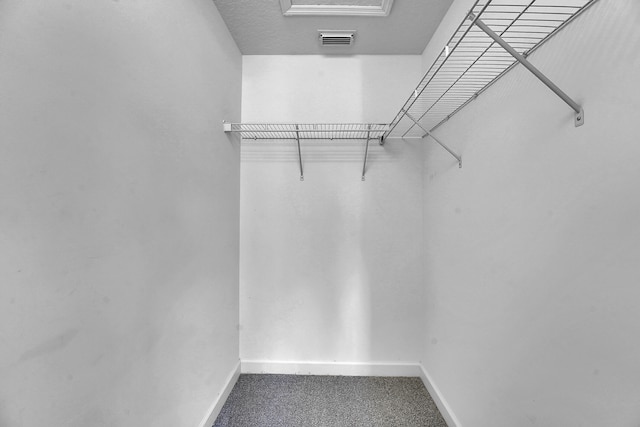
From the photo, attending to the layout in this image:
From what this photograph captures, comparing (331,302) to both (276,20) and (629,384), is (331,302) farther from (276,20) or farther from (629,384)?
(276,20)

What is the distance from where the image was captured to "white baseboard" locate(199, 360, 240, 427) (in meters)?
1.39

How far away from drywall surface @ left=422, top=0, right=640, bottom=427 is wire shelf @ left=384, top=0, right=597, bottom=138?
0.07 meters

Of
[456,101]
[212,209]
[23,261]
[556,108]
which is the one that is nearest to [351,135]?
[456,101]

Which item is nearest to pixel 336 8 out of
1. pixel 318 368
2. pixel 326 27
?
pixel 326 27

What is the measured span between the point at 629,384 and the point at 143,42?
1.73 metres

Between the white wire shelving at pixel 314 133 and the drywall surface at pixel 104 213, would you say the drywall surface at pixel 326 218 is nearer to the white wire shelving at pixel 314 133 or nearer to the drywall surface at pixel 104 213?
the white wire shelving at pixel 314 133

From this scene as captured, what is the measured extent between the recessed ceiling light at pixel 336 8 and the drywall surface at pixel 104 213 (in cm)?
50

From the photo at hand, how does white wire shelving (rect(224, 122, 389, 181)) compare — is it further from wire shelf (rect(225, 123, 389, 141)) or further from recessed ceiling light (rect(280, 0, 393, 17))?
recessed ceiling light (rect(280, 0, 393, 17))

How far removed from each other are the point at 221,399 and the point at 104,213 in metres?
1.38

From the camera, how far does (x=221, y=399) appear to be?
1554 mm

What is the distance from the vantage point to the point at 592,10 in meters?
0.68

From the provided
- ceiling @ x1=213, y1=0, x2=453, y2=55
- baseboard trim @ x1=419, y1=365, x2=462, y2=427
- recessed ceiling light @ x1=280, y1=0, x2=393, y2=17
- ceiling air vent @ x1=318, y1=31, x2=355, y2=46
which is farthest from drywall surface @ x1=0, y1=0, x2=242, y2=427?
baseboard trim @ x1=419, y1=365, x2=462, y2=427

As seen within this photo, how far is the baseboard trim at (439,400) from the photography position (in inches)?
55.1

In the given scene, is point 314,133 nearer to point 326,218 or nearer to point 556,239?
point 326,218
